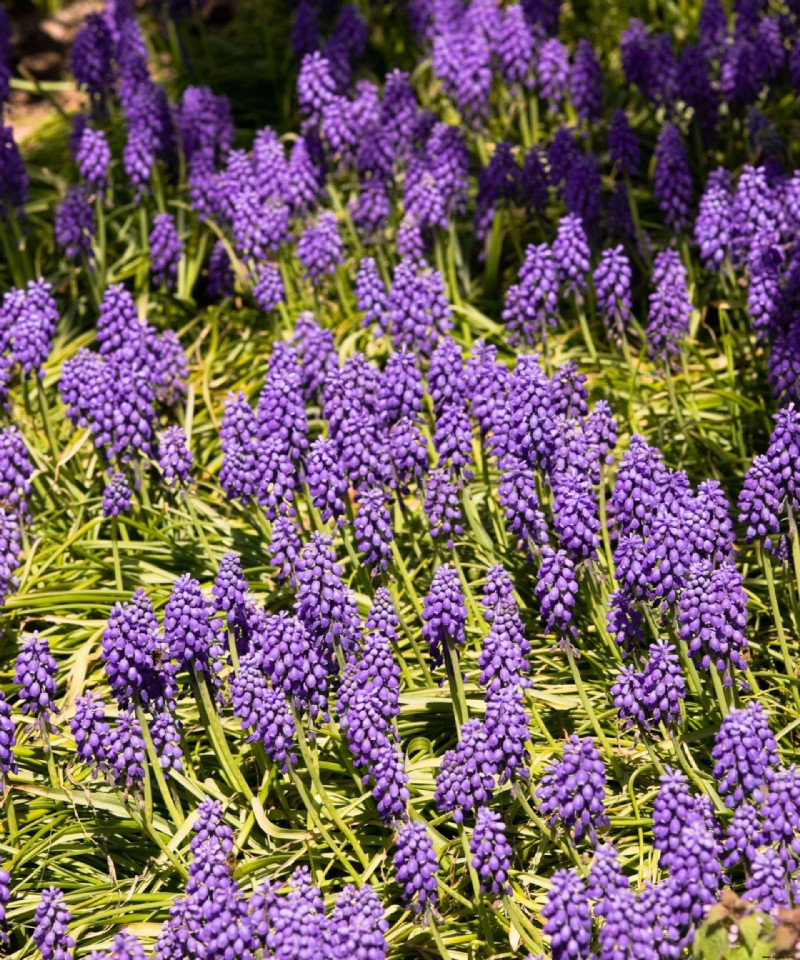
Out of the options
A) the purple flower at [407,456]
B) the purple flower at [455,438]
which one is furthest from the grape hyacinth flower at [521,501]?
the purple flower at [407,456]

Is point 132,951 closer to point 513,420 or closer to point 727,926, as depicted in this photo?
point 727,926

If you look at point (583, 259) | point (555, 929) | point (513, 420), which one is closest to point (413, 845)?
point (555, 929)

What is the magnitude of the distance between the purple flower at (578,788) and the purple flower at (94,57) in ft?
31.4

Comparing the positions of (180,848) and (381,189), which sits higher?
(381,189)

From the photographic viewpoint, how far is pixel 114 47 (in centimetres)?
1432

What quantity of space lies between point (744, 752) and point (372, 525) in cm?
287

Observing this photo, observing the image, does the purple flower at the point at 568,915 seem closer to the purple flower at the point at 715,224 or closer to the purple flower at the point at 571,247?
the purple flower at the point at 571,247

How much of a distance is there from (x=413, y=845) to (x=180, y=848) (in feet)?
6.46

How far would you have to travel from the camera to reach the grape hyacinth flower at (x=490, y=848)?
23.0 feet

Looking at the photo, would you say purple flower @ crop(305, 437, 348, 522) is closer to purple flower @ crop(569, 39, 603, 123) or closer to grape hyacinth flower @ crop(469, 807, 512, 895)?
grape hyacinth flower @ crop(469, 807, 512, 895)

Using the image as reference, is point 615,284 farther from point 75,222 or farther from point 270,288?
point 75,222

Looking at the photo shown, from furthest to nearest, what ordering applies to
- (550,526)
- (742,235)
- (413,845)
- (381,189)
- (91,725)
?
1. (381,189)
2. (742,235)
3. (550,526)
4. (91,725)
5. (413,845)

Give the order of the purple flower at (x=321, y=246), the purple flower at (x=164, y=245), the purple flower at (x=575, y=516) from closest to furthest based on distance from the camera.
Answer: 1. the purple flower at (x=575, y=516)
2. the purple flower at (x=321, y=246)
3. the purple flower at (x=164, y=245)

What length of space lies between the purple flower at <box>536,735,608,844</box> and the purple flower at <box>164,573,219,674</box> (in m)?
2.16
